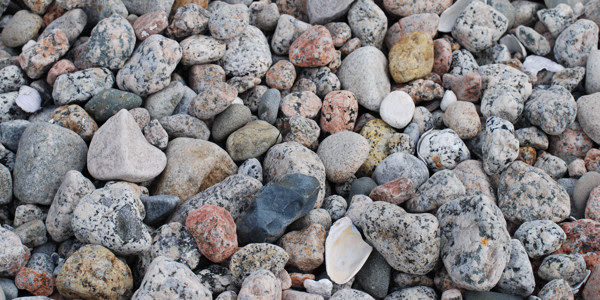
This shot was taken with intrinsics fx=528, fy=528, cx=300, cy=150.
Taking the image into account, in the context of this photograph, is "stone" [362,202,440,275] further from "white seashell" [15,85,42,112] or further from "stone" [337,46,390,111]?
"white seashell" [15,85,42,112]

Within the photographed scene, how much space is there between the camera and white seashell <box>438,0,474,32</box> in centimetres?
445

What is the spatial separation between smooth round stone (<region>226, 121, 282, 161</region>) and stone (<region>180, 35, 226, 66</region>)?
68 cm

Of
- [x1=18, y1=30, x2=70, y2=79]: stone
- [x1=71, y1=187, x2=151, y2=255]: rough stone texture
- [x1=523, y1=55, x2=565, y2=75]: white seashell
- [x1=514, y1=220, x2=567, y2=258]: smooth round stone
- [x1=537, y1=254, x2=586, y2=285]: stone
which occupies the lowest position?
[x1=537, y1=254, x2=586, y2=285]: stone

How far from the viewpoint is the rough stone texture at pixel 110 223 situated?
2.85 m

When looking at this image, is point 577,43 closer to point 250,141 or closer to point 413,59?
point 413,59

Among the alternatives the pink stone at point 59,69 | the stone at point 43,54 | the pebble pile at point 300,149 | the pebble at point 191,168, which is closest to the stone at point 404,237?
the pebble pile at point 300,149

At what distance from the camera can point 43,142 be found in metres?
3.28

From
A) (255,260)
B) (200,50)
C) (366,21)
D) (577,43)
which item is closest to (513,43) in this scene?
(577,43)

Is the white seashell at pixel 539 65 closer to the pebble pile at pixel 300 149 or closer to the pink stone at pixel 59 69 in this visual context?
the pebble pile at pixel 300 149

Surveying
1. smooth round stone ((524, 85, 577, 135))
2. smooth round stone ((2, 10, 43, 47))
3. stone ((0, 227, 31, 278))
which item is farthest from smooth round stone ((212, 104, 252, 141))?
smooth round stone ((524, 85, 577, 135))

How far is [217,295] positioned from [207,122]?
54.4 inches

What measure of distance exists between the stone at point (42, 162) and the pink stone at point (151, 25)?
3.20ft

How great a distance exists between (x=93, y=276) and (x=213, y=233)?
2.10ft

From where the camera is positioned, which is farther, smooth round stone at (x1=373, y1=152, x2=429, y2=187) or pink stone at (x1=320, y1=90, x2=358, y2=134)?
pink stone at (x1=320, y1=90, x2=358, y2=134)
